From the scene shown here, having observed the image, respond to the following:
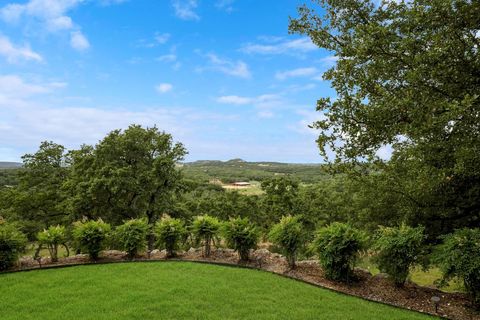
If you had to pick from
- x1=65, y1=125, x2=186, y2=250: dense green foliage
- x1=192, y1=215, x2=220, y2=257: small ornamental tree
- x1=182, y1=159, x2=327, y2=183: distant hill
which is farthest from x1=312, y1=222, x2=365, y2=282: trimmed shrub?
x1=182, y1=159, x2=327, y2=183: distant hill

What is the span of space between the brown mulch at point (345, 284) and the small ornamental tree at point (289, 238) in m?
0.45

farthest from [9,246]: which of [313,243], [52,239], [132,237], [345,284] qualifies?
[345,284]

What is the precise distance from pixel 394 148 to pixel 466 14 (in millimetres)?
4285

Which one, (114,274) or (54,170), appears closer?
(114,274)

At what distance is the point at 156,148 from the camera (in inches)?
842

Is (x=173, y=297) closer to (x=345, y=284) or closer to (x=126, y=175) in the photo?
(x=345, y=284)

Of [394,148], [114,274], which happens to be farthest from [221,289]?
[394,148]

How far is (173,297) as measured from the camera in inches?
284

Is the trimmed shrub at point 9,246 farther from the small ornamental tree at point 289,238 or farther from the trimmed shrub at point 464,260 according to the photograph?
the trimmed shrub at point 464,260

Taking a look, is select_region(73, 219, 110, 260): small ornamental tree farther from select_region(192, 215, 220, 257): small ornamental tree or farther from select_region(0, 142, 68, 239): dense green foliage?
select_region(0, 142, 68, 239): dense green foliage

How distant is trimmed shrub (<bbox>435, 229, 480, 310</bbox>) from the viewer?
6.38 metres

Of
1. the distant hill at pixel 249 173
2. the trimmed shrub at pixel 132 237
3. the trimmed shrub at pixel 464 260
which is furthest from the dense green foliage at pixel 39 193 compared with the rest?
the distant hill at pixel 249 173

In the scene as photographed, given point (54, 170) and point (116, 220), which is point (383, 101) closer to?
point (116, 220)

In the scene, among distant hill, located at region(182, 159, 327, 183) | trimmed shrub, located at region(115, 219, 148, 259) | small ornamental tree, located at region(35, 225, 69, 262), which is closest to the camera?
→ small ornamental tree, located at region(35, 225, 69, 262)
